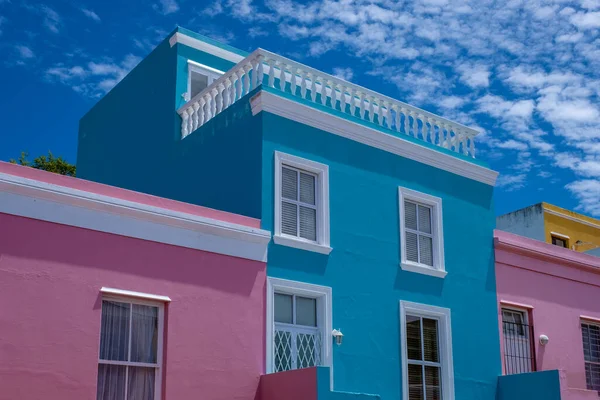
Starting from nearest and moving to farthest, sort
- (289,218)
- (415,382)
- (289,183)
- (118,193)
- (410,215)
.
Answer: (118,193), (289,218), (289,183), (415,382), (410,215)

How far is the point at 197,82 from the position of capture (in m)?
17.0

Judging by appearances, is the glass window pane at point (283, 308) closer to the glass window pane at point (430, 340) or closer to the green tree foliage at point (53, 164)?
the glass window pane at point (430, 340)

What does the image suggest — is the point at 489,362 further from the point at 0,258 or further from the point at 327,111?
the point at 0,258

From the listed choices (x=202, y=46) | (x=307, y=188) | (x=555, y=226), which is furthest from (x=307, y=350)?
(x=555, y=226)

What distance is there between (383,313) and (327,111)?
3.37m

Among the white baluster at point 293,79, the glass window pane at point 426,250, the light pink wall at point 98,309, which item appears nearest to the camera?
the light pink wall at point 98,309

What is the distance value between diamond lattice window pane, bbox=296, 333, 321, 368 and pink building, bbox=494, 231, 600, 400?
14.7 ft

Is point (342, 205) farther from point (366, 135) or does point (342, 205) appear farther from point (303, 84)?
point (303, 84)

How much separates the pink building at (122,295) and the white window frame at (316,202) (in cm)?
43

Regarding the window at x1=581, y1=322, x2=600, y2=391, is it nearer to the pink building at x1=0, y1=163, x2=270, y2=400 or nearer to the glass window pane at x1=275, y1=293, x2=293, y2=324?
the glass window pane at x1=275, y1=293, x2=293, y2=324

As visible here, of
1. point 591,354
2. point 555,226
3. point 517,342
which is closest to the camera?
point 517,342

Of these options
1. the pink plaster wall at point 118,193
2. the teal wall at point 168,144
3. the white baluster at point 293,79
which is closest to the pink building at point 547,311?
the white baluster at point 293,79

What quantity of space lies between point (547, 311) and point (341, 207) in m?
5.47

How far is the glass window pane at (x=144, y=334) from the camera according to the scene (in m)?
11.6
